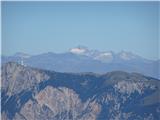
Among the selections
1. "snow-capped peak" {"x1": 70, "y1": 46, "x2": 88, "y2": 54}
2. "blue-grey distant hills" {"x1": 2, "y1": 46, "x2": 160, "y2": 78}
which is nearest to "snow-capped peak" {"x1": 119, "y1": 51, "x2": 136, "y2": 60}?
"blue-grey distant hills" {"x1": 2, "y1": 46, "x2": 160, "y2": 78}

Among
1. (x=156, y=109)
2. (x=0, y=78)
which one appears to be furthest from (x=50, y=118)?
(x=156, y=109)

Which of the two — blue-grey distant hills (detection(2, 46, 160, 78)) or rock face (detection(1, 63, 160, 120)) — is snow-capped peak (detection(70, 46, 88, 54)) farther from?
rock face (detection(1, 63, 160, 120))

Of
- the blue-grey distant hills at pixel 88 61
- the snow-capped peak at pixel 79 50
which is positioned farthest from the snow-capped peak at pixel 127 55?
the snow-capped peak at pixel 79 50

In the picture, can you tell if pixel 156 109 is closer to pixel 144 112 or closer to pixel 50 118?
pixel 144 112

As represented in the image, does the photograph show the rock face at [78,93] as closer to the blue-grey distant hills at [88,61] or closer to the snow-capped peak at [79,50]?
the blue-grey distant hills at [88,61]

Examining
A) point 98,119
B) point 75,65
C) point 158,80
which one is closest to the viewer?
point 158,80
